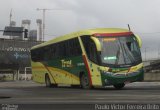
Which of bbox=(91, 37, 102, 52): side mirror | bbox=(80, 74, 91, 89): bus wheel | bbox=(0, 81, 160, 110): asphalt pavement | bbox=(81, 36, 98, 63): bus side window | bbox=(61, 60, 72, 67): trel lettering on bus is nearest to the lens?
bbox=(0, 81, 160, 110): asphalt pavement

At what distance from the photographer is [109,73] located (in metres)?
27.2

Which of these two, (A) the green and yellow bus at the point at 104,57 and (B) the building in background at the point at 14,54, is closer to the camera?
(A) the green and yellow bus at the point at 104,57

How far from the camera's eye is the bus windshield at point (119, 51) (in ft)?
89.5

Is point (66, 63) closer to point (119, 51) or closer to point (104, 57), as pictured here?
point (104, 57)

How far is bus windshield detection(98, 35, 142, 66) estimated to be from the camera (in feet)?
89.5

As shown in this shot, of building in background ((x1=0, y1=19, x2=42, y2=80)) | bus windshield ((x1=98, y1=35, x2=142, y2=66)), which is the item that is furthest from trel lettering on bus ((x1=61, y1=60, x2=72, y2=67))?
building in background ((x1=0, y1=19, x2=42, y2=80))

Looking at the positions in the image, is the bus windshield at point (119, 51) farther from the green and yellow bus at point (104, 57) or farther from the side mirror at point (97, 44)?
the side mirror at point (97, 44)

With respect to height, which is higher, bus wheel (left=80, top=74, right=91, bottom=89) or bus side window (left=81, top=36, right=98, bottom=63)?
bus side window (left=81, top=36, right=98, bottom=63)

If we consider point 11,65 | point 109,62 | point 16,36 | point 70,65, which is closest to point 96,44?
point 109,62

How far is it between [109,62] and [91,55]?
1389mm

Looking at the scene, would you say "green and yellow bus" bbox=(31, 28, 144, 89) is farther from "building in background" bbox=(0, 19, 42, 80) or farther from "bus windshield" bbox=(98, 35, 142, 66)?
"building in background" bbox=(0, 19, 42, 80)

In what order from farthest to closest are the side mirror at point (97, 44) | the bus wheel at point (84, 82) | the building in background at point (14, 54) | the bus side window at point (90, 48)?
1. the building in background at point (14, 54)
2. the bus wheel at point (84, 82)
3. the bus side window at point (90, 48)
4. the side mirror at point (97, 44)

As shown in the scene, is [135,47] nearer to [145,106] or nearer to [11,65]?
[145,106]

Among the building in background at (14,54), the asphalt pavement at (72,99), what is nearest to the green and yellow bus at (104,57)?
the asphalt pavement at (72,99)
